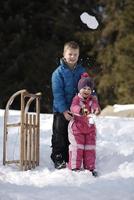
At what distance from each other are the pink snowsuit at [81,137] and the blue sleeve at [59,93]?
13 cm

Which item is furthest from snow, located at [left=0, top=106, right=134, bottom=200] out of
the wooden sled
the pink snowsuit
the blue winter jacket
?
the blue winter jacket

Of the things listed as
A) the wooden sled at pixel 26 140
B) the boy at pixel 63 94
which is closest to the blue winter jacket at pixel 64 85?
the boy at pixel 63 94

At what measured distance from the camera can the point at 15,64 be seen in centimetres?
2081

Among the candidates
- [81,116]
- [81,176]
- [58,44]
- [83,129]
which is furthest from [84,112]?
[58,44]

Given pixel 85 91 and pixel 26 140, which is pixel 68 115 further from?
pixel 26 140

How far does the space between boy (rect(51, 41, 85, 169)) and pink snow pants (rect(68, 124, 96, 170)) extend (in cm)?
23

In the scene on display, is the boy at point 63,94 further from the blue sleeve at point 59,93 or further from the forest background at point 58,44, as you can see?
the forest background at point 58,44

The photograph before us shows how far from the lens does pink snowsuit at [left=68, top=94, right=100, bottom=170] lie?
629cm

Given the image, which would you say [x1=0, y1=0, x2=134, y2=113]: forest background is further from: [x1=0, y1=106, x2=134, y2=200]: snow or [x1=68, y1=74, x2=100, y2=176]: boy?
[x1=68, y1=74, x2=100, y2=176]: boy

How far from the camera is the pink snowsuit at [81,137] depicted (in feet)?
20.6

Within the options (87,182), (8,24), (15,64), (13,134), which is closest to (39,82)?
(15,64)

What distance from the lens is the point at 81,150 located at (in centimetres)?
632

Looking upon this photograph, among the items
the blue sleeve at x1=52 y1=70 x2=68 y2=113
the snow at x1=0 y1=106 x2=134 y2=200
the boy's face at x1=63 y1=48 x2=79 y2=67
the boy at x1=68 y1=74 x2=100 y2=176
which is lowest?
the snow at x1=0 y1=106 x2=134 y2=200

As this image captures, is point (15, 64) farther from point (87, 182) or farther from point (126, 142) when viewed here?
point (87, 182)
